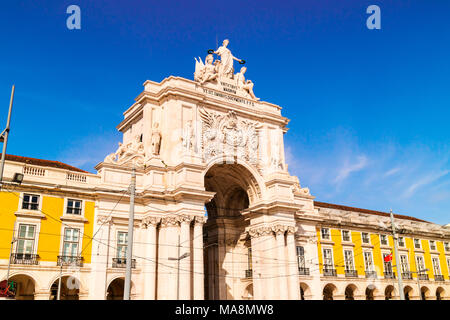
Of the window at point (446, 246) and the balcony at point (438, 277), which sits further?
the window at point (446, 246)

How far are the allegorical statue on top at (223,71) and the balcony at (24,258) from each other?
2211cm

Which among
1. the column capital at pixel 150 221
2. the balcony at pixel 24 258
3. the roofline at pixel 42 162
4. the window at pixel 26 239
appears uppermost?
the roofline at pixel 42 162

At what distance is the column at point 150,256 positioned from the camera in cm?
3406

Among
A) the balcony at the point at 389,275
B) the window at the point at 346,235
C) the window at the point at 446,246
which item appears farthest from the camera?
the window at the point at 446,246

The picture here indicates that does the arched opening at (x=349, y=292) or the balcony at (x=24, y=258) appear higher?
the balcony at (x=24, y=258)

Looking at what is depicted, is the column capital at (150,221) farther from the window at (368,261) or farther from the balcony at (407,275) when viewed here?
the balcony at (407,275)

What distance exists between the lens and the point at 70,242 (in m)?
33.3

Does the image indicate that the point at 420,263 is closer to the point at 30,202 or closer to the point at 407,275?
the point at 407,275

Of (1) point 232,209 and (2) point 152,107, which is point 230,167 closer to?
(1) point 232,209

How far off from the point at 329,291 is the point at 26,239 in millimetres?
32127

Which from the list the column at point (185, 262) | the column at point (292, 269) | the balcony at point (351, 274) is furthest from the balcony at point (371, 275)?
the column at point (185, 262)

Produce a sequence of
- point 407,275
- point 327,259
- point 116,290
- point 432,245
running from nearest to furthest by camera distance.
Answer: point 116,290 → point 327,259 → point 407,275 → point 432,245

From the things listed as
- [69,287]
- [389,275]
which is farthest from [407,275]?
[69,287]
